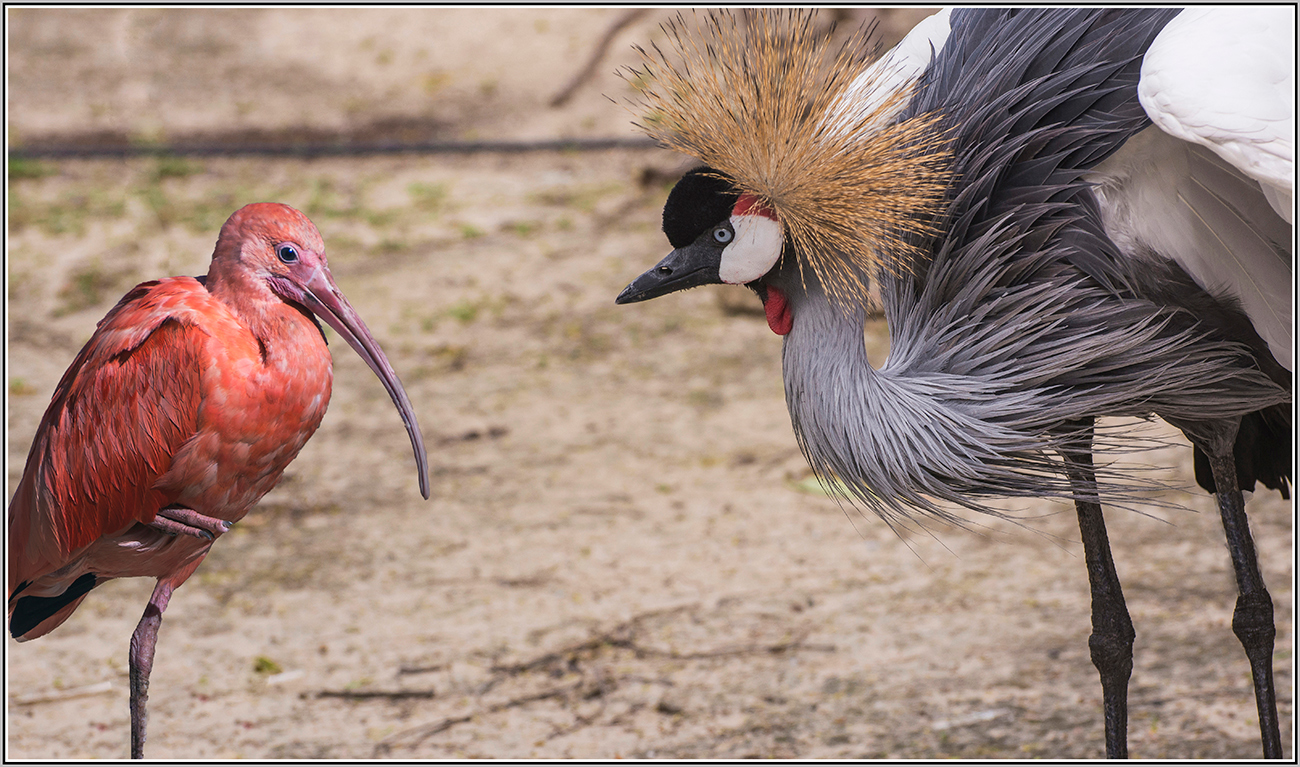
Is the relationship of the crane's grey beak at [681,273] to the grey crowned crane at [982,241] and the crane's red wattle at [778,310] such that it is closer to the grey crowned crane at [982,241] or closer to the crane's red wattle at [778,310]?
the grey crowned crane at [982,241]

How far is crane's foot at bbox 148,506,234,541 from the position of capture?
1.52 meters

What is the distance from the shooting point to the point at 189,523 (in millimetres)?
1536

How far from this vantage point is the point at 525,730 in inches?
111

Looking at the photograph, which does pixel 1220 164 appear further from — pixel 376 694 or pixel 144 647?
pixel 376 694

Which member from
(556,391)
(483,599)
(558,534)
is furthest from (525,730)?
(556,391)

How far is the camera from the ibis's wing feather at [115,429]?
60.9 inches

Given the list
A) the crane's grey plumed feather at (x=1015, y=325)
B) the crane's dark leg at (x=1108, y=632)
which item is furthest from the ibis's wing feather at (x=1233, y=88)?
the crane's dark leg at (x=1108, y=632)

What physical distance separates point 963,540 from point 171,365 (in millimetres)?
2671

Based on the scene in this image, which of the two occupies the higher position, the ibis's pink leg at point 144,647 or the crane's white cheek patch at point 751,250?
the crane's white cheek patch at point 751,250

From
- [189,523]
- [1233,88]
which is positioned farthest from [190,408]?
[1233,88]

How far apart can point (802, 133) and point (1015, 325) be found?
0.49m

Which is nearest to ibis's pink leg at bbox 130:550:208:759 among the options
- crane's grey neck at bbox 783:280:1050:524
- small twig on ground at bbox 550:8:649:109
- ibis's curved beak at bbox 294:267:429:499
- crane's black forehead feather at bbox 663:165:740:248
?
ibis's curved beak at bbox 294:267:429:499

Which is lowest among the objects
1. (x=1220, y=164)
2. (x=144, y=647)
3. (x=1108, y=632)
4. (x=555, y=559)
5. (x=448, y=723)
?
(x=448, y=723)

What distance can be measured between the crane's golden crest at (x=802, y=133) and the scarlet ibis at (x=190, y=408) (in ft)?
1.99
